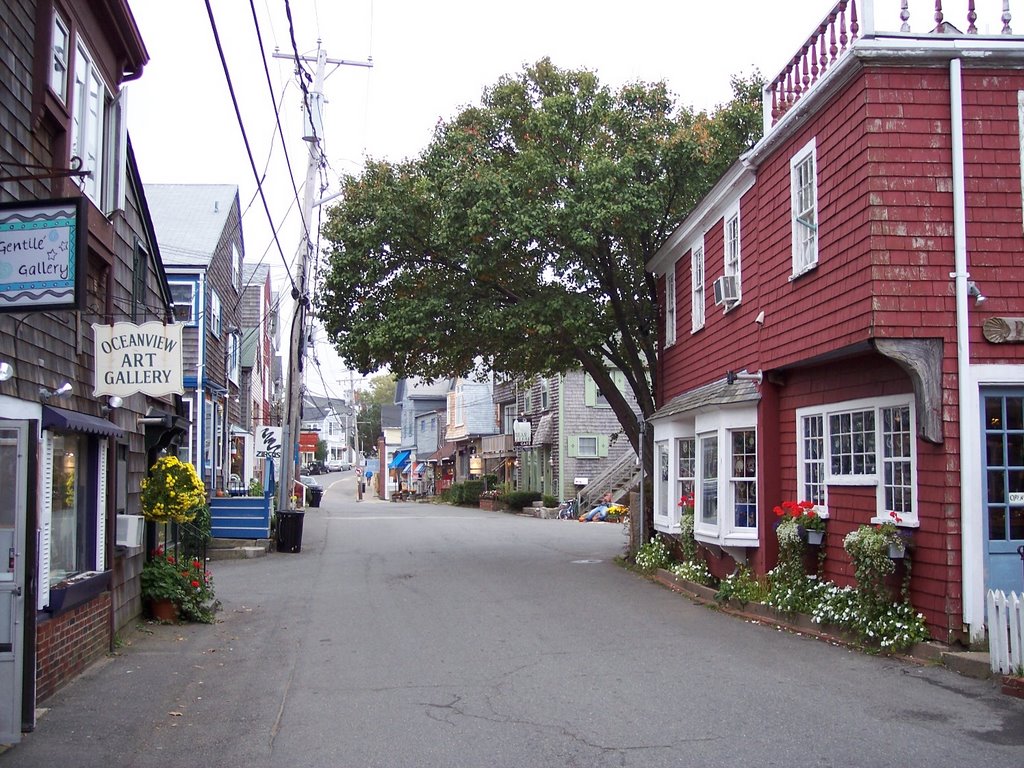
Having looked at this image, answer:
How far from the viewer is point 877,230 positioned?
33.1 feet

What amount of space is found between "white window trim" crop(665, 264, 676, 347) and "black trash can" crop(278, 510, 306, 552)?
29.9 feet

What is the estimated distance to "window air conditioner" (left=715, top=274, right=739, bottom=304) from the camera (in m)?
14.5

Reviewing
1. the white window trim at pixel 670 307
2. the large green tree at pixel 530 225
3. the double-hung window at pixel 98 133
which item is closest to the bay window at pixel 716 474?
the white window trim at pixel 670 307

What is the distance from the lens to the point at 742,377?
13.8 meters

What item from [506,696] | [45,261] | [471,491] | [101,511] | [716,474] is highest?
[45,261]

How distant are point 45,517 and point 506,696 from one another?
4090 mm

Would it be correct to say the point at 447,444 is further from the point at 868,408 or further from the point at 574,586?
the point at 868,408

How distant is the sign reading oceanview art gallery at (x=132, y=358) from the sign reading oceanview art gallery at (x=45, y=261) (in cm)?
221

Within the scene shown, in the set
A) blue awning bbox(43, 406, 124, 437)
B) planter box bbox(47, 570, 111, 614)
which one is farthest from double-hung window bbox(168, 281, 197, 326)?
planter box bbox(47, 570, 111, 614)

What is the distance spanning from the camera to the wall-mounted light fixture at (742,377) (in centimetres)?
1347

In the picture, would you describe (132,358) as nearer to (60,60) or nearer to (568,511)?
(60,60)

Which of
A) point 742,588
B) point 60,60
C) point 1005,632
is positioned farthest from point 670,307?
point 60,60

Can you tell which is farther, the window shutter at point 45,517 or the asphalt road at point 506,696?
the window shutter at point 45,517

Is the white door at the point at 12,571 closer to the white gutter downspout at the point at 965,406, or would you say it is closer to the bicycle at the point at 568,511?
the white gutter downspout at the point at 965,406
